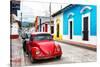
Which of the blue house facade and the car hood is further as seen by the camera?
the blue house facade

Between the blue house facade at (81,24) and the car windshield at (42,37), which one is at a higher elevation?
the blue house facade at (81,24)

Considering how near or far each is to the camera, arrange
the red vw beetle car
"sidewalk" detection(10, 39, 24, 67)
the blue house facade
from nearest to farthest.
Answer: "sidewalk" detection(10, 39, 24, 67) → the red vw beetle car → the blue house facade

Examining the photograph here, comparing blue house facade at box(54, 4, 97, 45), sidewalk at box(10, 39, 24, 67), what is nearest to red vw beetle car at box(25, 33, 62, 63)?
sidewalk at box(10, 39, 24, 67)

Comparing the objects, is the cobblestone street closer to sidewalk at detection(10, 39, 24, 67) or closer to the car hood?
sidewalk at detection(10, 39, 24, 67)

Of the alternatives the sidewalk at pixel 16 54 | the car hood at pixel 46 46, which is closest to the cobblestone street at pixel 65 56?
the sidewalk at pixel 16 54

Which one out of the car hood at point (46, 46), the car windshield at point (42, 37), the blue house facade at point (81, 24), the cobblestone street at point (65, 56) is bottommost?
the cobblestone street at point (65, 56)

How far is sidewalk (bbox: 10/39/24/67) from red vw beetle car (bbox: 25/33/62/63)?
0.33 ft

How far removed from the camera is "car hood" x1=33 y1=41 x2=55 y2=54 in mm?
2613

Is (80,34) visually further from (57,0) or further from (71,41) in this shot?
(57,0)

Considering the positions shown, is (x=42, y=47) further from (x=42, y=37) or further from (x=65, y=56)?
(x=65, y=56)

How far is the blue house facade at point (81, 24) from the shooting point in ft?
9.33

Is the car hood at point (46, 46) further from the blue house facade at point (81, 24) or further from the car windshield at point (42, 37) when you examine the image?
the blue house facade at point (81, 24)

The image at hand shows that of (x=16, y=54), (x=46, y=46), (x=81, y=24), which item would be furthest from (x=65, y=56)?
(x=16, y=54)

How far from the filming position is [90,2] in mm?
2855
